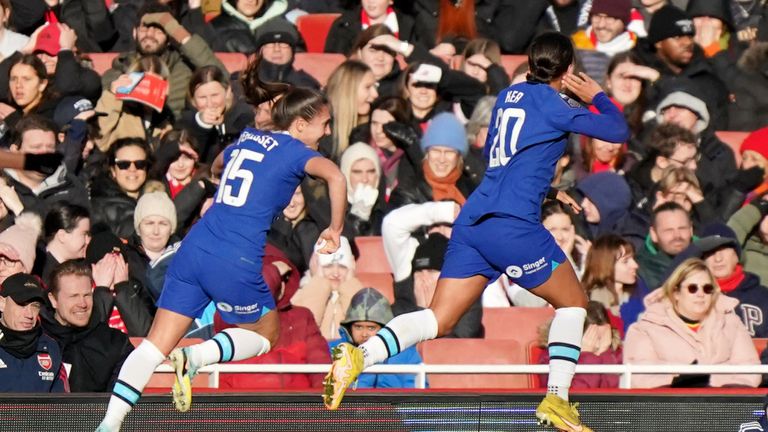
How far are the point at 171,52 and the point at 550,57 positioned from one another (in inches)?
229

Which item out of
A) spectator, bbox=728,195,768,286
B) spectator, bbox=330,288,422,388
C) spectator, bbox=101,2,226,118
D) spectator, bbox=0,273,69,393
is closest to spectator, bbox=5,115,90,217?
spectator, bbox=101,2,226,118

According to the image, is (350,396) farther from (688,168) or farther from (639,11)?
(639,11)

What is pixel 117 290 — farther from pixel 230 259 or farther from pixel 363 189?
pixel 230 259

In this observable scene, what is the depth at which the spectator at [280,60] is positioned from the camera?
527 inches

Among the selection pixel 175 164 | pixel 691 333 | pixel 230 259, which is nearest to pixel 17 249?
pixel 175 164

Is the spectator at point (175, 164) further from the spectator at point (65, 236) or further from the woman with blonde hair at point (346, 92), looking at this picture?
the woman with blonde hair at point (346, 92)

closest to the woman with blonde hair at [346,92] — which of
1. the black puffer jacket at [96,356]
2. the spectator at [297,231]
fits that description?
the spectator at [297,231]

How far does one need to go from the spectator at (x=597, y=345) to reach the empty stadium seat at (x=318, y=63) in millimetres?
4099

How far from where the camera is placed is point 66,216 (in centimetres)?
1144

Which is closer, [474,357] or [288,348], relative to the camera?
[288,348]

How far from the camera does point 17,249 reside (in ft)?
36.4

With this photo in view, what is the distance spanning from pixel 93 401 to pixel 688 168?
5795 millimetres

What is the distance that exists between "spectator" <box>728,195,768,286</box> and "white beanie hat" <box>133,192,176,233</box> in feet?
13.3

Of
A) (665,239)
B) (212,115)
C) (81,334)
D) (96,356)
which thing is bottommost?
(96,356)
